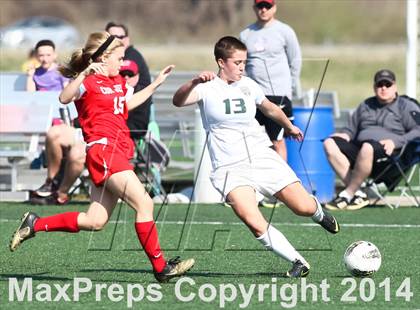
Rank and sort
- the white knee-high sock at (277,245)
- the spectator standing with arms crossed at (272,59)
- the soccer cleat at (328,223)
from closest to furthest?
the white knee-high sock at (277,245) → the soccer cleat at (328,223) → the spectator standing with arms crossed at (272,59)

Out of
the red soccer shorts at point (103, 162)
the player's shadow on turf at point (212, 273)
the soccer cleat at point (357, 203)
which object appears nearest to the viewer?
the red soccer shorts at point (103, 162)

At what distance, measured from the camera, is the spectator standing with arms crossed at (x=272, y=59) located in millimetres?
12695

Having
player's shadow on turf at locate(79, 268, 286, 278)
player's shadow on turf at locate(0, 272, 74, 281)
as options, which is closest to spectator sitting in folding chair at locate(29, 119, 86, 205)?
player's shadow on turf at locate(79, 268, 286, 278)

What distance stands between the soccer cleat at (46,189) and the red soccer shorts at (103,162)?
17.6 feet

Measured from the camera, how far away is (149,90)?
8.02 m

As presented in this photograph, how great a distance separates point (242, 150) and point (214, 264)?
112 cm

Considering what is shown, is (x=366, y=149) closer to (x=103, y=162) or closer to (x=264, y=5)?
(x=264, y=5)

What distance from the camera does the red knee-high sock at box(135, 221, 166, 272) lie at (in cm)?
784

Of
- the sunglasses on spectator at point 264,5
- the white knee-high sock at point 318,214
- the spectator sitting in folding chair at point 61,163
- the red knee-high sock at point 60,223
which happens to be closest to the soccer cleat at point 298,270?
the white knee-high sock at point 318,214

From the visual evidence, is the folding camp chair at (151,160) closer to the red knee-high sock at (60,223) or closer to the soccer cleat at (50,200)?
the soccer cleat at (50,200)

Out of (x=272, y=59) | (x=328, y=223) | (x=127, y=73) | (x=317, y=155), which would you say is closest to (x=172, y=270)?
(x=328, y=223)

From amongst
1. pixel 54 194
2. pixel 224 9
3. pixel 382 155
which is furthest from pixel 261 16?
pixel 224 9

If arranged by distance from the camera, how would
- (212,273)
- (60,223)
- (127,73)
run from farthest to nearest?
1. (127,73)
2. (212,273)
3. (60,223)

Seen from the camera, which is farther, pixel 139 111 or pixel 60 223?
pixel 139 111
